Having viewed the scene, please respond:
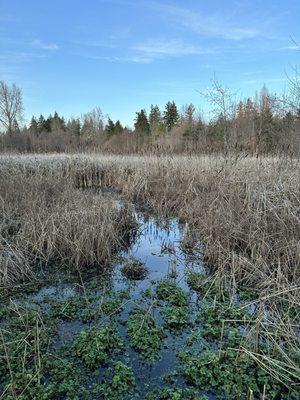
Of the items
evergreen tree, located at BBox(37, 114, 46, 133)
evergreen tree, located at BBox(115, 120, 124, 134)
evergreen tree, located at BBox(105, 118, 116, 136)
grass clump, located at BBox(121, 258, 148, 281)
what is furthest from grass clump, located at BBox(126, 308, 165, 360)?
evergreen tree, located at BBox(37, 114, 46, 133)

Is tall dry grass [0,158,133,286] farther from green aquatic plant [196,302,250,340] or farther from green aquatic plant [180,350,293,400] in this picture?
green aquatic plant [180,350,293,400]

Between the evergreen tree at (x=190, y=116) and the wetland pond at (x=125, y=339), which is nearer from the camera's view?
the wetland pond at (x=125, y=339)

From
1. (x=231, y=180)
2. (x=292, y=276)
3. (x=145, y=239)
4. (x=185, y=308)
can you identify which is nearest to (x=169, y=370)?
(x=185, y=308)

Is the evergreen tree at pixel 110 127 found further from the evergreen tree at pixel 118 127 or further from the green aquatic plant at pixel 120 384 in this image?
the green aquatic plant at pixel 120 384

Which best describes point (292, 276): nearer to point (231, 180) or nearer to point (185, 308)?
point (185, 308)

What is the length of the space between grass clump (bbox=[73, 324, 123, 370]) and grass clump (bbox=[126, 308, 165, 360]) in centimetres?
13

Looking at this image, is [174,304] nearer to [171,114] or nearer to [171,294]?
[171,294]

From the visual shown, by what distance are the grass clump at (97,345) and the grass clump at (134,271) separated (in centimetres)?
137

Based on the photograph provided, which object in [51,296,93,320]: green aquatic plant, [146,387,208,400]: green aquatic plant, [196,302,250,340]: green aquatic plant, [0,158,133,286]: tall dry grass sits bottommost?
[146,387,208,400]: green aquatic plant

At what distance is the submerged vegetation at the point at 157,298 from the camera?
254 cm

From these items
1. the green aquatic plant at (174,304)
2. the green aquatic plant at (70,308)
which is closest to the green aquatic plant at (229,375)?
the green aquatic plant at (174,304)

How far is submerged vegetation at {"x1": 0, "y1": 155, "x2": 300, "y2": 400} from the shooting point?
2535 millimetres

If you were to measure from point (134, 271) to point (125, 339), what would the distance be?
A: 4.93ft

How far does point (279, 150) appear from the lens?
627 cm
